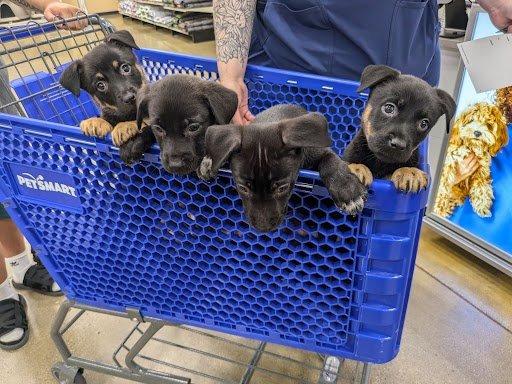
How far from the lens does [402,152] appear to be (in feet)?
3.10

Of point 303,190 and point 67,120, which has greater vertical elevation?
point 303,190

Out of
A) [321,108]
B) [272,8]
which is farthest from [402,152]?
[272,8]

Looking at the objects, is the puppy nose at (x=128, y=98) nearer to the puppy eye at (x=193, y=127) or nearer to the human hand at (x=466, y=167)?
the puppy eye at (x=193, y=127)

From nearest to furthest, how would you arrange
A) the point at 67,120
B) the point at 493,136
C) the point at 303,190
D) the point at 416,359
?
the point at 303,190 < the point at 67,120 < the point at 416,359 < the point at 493,136

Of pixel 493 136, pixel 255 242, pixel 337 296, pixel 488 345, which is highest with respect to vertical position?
pixel 255 242

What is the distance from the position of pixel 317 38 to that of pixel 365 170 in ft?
1.89

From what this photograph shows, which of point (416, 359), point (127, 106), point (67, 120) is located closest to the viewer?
point (127, 106)

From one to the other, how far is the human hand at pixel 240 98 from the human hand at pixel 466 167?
3.56 feet

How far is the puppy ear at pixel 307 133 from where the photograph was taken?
0.85m

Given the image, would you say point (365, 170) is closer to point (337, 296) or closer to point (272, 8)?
point (337, 296)

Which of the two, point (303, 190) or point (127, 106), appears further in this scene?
point (127, 106)

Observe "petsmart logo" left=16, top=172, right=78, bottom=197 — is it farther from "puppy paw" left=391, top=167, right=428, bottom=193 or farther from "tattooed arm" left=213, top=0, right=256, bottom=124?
"puppy paw" left=391, top=167, right=428, bottom=193

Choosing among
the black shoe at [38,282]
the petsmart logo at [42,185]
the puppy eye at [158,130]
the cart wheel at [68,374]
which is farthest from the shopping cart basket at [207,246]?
the black shoe at [38,282]

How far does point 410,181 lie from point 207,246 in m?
0.46
